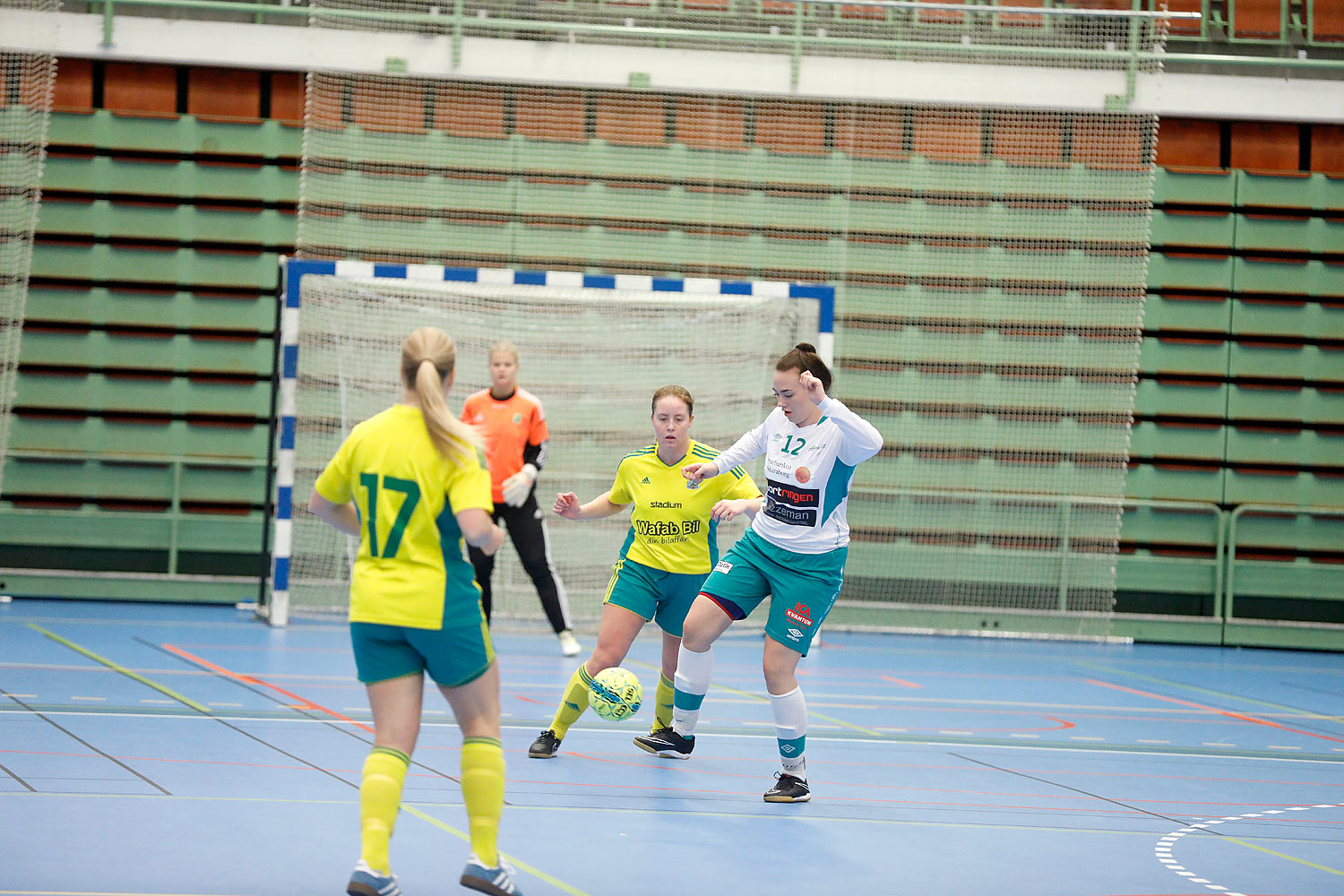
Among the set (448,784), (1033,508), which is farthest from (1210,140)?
(448,784)

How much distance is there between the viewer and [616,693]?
19.1ft

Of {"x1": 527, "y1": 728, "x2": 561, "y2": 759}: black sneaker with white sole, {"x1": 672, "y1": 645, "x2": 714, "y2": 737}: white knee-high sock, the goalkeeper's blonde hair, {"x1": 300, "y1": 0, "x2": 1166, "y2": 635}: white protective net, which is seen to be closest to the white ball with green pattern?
{"x1": 672, "y1": 645, "x2": 714, "y2": 737}: white knee-high sock

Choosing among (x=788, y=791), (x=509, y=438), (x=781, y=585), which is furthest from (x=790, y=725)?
(x=509, y=438)

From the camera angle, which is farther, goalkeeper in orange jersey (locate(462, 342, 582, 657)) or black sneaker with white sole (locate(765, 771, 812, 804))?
→ goalkeeper in orange jersey (locate(462, 342, 582, 657))

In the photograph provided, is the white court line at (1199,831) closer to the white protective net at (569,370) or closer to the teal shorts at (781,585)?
the teal shorts at (781,585)

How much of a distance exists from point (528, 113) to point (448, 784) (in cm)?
880

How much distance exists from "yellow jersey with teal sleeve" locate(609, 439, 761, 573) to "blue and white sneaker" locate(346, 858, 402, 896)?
2963 mm

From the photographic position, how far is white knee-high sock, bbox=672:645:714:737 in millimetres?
5957

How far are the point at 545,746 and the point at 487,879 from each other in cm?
247

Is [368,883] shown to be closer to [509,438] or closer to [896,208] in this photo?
[509,438]

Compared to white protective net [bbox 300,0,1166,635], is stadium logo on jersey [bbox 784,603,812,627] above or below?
below

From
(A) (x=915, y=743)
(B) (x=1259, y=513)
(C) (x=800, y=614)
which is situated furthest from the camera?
(B) (x=1259, y=513)

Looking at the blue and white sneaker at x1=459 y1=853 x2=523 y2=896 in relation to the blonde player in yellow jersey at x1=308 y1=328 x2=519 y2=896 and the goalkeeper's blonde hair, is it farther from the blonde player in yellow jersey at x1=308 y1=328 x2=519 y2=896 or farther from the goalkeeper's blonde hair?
the goalkeeper's blonde hair

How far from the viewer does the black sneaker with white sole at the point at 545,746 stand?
20.0 feet
